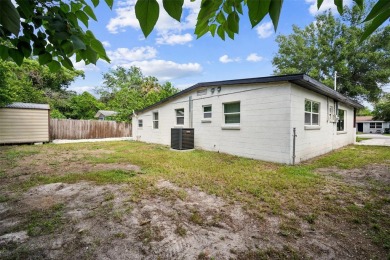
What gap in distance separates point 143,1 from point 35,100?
2738 centimetres

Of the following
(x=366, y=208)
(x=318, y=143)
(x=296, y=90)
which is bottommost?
(x=366, y=208)

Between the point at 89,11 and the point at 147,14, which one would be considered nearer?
the point at 147,14

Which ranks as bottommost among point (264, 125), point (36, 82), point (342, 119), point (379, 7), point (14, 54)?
point (264, 125)

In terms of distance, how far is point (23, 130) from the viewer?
512 inches

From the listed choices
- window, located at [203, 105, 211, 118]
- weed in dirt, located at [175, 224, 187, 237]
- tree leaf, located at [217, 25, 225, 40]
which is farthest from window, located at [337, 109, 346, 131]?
tree leaf, located at [217, 25, 225, 40]

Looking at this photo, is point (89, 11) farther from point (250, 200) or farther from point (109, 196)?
point (250, 200)

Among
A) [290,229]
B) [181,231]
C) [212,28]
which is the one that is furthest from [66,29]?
[290,229]

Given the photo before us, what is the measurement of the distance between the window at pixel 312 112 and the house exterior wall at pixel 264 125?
0.75 feet

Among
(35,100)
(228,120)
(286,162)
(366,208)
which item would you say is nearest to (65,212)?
(366,208)

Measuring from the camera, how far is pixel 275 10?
0.66 metres

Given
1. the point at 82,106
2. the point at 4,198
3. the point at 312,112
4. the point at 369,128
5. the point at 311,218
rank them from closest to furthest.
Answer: the point at 311,218, the point at 4,198, the point at 312,112, the point at 82,106, the point at 369,128

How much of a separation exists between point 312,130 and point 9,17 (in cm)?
972

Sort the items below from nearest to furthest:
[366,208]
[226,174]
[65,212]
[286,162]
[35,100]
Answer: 1. [65,212]
2. [366,208]
3. [226,174]
4. [286,162]
5. [35,100]

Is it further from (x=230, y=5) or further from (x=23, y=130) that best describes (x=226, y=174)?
(x=23, y=130)
